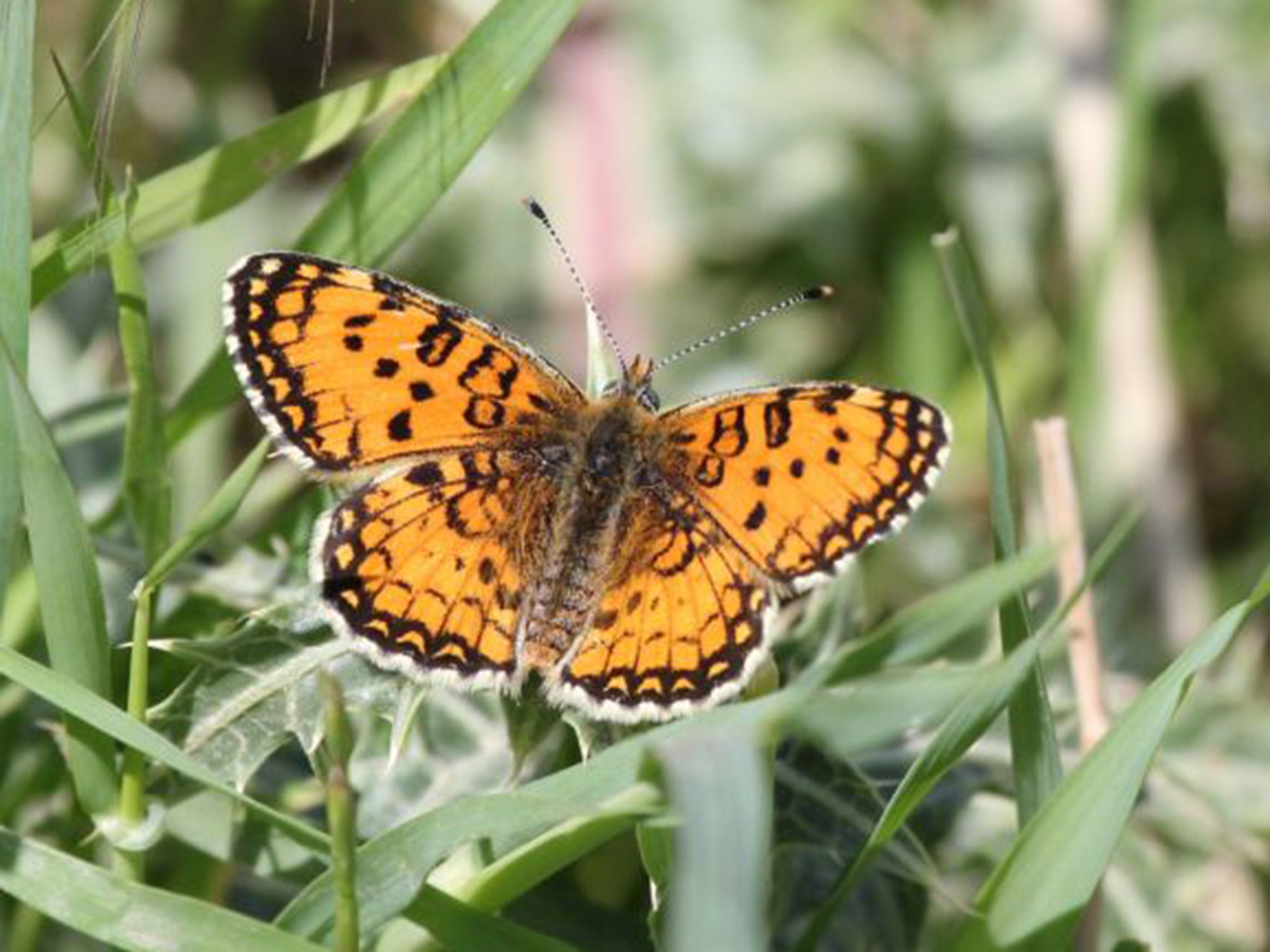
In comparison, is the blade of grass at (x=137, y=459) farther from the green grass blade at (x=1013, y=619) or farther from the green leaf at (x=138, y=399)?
the green grass blade at (x=1013, y=619)

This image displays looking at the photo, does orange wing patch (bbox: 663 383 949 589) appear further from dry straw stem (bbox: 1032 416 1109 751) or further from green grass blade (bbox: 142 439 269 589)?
green grass blade (bbox: 142 439 269 589)

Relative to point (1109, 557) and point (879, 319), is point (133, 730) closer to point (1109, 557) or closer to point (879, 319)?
point (1109, 557)

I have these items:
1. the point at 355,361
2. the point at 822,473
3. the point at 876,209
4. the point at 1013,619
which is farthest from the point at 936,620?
the point at 876,209

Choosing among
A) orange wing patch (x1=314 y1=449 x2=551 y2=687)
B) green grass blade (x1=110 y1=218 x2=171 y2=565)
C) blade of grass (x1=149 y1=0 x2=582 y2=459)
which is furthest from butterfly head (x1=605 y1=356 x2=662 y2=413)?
green grass blade (x1=110 y1=218 x2=171 y2=565)

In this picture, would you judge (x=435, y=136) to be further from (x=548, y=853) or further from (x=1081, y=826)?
(x=1081, y=826)

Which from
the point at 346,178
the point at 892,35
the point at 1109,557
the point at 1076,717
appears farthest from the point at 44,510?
the point at 892,35
